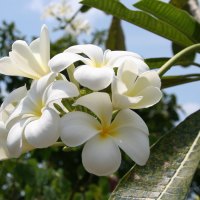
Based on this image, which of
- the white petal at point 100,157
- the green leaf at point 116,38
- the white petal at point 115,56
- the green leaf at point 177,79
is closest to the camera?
the white petal at point 100,157

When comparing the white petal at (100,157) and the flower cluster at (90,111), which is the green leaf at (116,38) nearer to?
the flower cluster at (90,111)

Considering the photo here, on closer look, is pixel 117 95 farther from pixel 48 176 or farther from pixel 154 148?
pixel 48 176

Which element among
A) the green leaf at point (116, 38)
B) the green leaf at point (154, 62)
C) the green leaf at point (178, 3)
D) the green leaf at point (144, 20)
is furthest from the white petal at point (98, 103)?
the green leaf at point (116, 38)

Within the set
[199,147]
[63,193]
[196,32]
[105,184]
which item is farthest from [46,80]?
[105,184]

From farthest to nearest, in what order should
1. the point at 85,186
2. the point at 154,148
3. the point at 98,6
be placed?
the point at 85,186, the point at 98,6, the point at 154,148

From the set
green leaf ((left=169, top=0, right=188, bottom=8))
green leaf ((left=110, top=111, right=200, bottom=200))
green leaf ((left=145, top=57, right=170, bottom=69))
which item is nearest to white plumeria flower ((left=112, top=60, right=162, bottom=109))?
green leaf ((left=110, top=111, right=200, bottom=200))

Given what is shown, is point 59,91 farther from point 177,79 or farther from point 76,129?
point 177,79

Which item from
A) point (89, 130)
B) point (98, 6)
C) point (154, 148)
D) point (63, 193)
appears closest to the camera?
point (89, 130)
